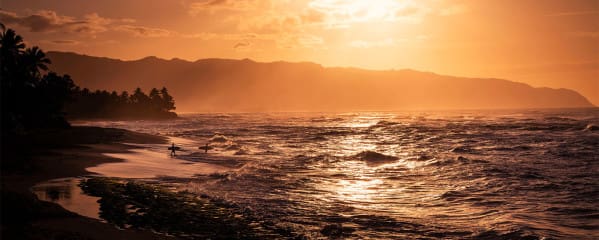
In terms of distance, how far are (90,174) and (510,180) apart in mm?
25256

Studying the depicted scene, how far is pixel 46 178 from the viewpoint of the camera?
890 inches

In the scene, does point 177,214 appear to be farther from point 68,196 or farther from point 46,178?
point 46,178

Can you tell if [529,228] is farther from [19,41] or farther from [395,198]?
[19,41]

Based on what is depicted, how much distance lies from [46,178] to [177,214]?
9635mm

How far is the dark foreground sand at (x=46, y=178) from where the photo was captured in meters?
13.6

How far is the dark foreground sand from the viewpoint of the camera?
13.6 meters

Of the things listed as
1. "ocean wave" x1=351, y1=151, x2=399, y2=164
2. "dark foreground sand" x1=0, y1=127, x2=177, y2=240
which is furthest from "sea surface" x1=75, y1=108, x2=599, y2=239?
"dark foreground sand" x1=0, y1=127, x2=177, y2=240

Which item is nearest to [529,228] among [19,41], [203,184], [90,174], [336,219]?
[336,219]

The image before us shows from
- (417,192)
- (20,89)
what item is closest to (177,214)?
(417,192)

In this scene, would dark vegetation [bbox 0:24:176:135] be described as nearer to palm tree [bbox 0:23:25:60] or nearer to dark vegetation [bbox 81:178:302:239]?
palm tree [bbox 0:23:25:60]

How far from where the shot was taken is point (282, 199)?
2252 cm

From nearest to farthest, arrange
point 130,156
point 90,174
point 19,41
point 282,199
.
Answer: point 282,199 < point 90,174 < point 130,156 < point 19,41

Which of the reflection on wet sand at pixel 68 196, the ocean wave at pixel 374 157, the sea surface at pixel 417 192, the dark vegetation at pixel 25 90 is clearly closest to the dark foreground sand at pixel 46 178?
the reflection on wet sand at pixel 68 196

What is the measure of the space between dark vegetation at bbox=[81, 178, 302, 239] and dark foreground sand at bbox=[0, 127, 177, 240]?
3.57 feet
